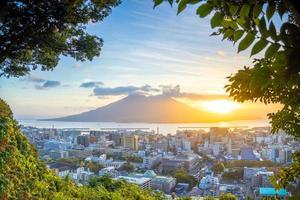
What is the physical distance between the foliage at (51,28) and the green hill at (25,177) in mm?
1062

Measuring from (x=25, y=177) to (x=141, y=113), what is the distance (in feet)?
197

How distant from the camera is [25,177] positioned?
568 cm

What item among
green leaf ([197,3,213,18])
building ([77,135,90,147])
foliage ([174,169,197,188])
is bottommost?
foliage ([174,169,197,188])

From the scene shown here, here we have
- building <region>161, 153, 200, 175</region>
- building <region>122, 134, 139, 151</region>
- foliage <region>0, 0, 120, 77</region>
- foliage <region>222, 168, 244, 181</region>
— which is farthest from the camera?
building <region>122, 134, 139, 151</region>

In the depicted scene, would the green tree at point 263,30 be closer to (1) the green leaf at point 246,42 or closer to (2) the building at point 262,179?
(1) the green leaf at point 246,42

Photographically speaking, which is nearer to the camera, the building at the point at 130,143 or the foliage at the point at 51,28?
the foliage at the point at 51,28

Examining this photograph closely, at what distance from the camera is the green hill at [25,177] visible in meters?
4.93

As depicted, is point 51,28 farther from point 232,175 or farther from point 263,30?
point 232,175

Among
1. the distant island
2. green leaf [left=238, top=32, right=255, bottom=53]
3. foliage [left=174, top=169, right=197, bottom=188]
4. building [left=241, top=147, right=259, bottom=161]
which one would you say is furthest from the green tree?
the distant island

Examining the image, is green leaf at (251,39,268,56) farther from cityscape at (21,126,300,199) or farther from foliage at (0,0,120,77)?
cityscape at (21,126,300,199)

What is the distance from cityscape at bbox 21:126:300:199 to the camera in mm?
14154

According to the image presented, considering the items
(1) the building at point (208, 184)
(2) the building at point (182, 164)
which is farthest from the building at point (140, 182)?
(2) the building at point (182, 164)

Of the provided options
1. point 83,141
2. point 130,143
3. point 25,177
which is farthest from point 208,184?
point 83,141

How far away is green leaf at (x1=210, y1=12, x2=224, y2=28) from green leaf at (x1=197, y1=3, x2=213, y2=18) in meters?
0.01
